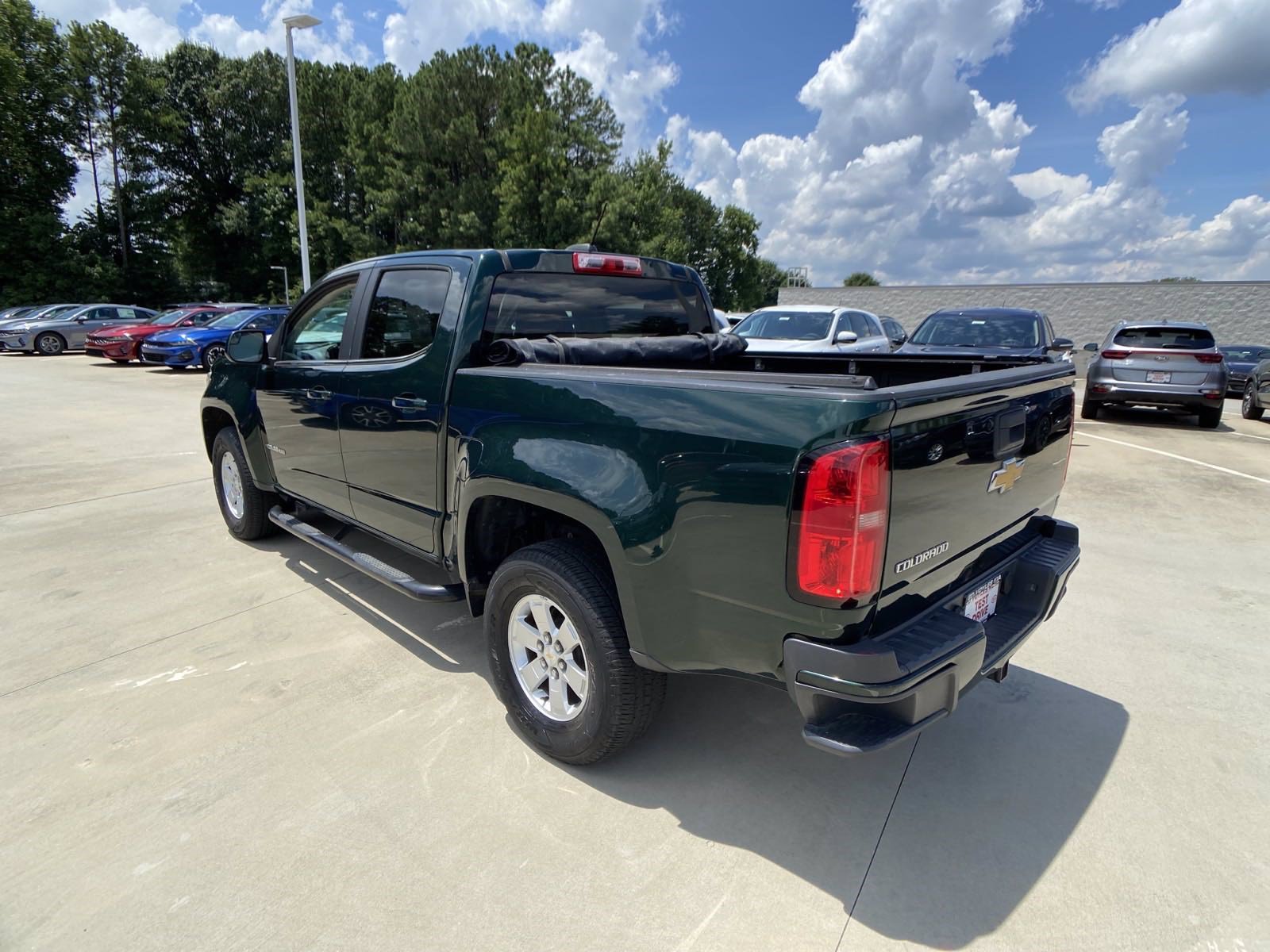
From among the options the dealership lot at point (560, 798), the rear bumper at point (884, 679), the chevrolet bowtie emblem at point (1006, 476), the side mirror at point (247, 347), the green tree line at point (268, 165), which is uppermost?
the green tree line at point (268, 165)

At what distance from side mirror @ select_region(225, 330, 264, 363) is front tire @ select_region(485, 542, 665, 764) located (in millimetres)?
2678

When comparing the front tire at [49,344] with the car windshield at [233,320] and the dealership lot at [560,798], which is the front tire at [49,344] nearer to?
the car windshield at [233,320]

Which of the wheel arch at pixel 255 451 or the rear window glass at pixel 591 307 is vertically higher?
the rear window glass at pixel 591 307

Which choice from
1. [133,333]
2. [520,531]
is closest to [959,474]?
[520,531]

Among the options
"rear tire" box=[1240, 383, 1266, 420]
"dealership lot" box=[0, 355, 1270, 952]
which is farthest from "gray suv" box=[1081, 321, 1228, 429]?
"dealership lot" box=[0, 355, 1270, 952]

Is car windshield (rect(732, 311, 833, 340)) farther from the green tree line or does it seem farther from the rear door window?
the green tree line

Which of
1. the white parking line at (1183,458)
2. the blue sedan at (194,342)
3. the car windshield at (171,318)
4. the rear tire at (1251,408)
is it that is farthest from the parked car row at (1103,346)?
the car windshield at (171,318)

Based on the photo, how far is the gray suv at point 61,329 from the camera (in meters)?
22.6

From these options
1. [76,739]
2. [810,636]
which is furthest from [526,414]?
[76,739]

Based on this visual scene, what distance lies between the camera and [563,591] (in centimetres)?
254

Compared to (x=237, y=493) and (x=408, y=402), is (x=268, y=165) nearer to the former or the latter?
(x=237, y=493)

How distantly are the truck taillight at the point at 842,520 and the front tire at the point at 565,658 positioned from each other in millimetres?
807

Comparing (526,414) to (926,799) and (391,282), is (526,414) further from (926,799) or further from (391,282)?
(926,799)

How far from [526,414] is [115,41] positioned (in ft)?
162
